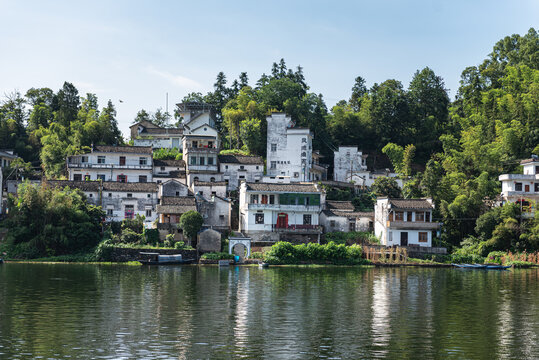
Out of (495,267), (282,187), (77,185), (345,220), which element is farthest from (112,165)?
(495,267)

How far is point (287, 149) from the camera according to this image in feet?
276

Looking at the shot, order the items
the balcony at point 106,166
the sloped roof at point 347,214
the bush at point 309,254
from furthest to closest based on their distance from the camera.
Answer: the balcony at point 106,166 < the sloped roof at point 347,214 < the bush at point 309,254

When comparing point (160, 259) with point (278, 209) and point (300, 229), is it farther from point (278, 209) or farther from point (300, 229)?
point (300, 229)

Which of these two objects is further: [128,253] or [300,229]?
[300,229]

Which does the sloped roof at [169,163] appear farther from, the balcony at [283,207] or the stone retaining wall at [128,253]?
the stone retaining wall at [128,253]

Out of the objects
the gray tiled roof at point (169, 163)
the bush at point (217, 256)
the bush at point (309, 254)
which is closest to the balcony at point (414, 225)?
the bush at point (309, 254)

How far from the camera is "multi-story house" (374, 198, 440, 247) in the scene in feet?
211

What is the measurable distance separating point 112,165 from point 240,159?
16.3 m

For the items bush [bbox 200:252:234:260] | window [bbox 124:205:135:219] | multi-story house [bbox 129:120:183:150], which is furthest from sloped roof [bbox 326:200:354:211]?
multi-story house [bbox 129:120:183:150]

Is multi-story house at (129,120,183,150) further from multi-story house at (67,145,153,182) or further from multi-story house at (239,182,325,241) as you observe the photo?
multi-story house at (239,182,325,241)

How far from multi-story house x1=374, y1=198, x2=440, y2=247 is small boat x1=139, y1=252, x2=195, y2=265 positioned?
21.3 meters

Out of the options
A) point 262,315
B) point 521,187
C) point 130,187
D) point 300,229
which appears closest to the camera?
point 262,315

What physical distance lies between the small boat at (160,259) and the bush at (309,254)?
8195 millimetres

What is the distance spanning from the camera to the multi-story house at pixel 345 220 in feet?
225
